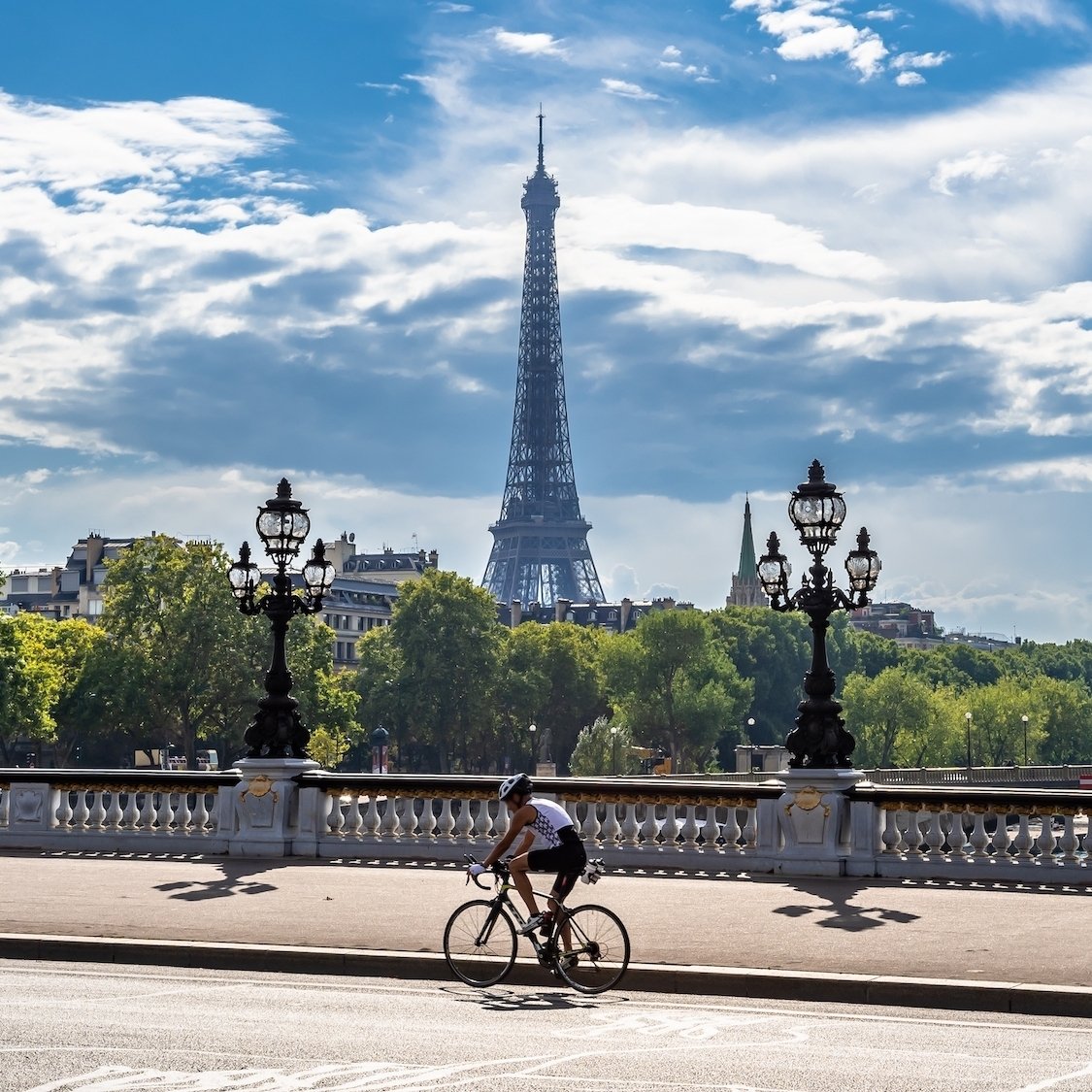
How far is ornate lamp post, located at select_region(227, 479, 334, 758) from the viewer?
30016 mm

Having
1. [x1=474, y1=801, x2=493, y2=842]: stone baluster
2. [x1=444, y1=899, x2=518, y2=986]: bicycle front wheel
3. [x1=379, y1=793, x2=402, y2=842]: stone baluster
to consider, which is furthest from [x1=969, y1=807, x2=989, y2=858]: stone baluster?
[x1=444, y1=899, x2=518, y2=986]: bicycle front wheel

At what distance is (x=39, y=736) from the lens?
99.2 metres

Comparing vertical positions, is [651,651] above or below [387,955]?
above

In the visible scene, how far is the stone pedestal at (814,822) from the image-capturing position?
85.7 ft

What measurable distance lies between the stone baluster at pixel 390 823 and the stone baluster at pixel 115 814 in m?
4.37

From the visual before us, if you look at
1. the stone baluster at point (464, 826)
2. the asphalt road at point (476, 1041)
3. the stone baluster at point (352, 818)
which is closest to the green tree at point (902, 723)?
the stone baluster at point (352, 818)

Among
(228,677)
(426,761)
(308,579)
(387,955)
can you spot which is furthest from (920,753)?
(387,955)

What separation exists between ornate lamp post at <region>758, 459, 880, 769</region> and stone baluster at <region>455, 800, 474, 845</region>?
4.56 metres

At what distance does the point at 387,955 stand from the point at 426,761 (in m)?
132

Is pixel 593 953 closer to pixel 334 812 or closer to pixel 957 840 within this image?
pixel 957 840

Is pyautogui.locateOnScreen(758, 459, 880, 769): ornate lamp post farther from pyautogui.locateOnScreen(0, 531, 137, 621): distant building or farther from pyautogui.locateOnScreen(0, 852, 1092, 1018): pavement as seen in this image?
pyautogui.locateOnScreen(0, 531, 137, 621): distant building

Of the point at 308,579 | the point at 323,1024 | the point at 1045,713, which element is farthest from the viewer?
the point at 1045,713

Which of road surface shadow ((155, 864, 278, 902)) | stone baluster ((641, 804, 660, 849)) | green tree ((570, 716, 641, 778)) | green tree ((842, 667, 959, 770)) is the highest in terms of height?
green tree ((842, 667, 959, 770))

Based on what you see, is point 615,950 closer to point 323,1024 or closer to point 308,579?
point 323,1024
